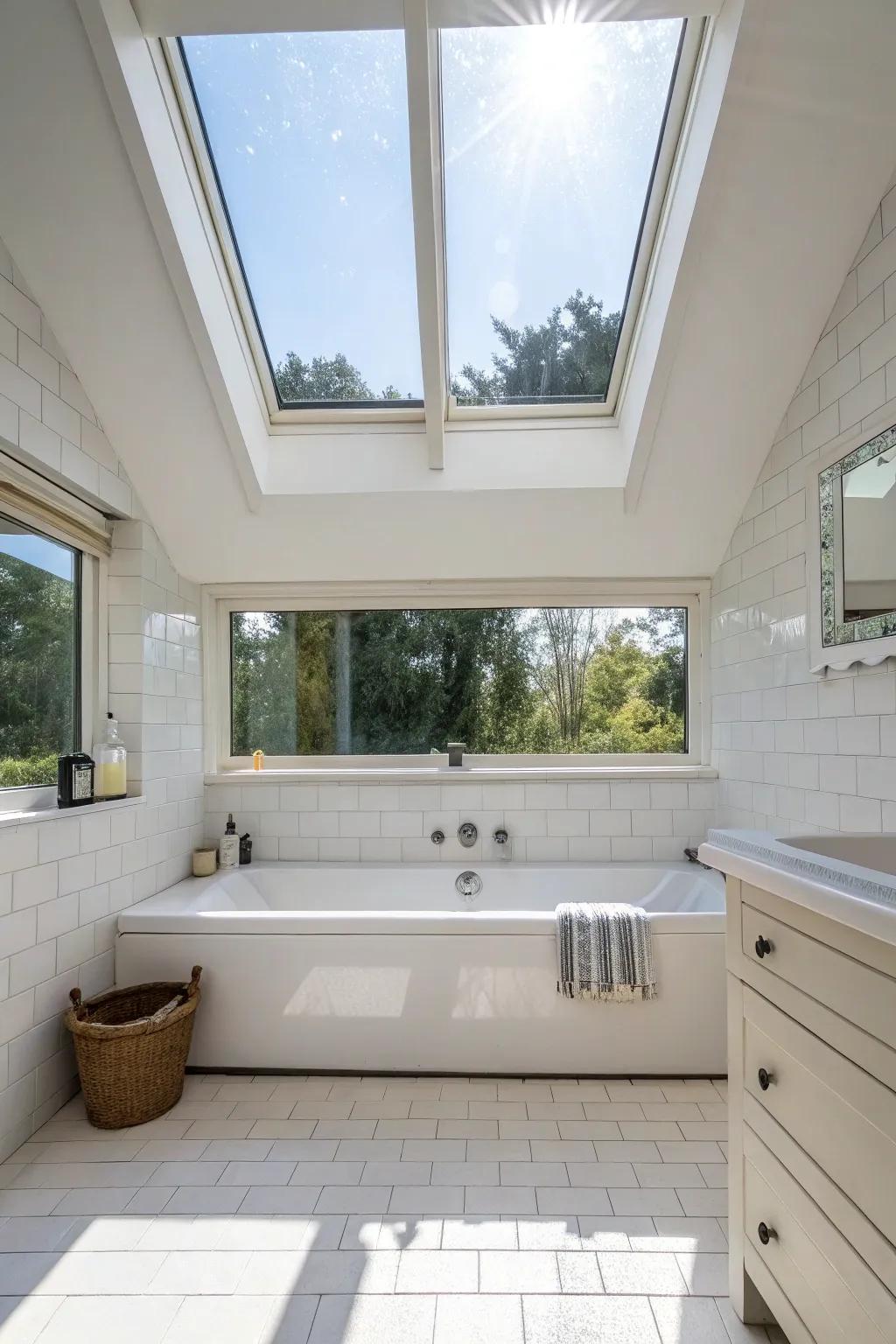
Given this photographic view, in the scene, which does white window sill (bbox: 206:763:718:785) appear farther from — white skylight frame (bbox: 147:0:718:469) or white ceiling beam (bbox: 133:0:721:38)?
white ceiling beam (bbox: 133:0:721:38)

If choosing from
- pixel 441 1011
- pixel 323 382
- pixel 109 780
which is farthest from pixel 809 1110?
pixel 323 382

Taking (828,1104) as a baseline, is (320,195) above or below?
above

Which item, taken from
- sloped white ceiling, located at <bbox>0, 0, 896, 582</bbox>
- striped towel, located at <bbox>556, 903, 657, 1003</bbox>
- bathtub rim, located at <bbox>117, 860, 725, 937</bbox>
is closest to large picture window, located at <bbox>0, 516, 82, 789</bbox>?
sloped white ceiling, located at <bbox>0, 0, 896, 582</bbox>

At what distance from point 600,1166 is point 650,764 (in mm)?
1946

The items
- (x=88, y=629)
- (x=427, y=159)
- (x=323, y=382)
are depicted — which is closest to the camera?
(x=427, y=159)

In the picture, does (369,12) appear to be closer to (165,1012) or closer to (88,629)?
(88,629)

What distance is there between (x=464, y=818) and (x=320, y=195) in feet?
8.43

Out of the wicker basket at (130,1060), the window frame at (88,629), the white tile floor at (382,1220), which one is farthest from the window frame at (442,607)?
the white tile floor at (382,1220)

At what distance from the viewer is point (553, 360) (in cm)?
301

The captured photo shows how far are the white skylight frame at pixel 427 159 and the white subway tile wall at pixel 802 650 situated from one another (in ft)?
2.24

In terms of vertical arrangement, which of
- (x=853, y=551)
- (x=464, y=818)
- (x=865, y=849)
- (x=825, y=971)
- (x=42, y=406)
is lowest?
(x=464, y=818)

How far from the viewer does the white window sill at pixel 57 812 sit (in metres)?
2.23

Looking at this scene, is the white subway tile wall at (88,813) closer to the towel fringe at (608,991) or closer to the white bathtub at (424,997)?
the white bathtub at (424,997)

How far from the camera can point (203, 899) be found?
119 inches
